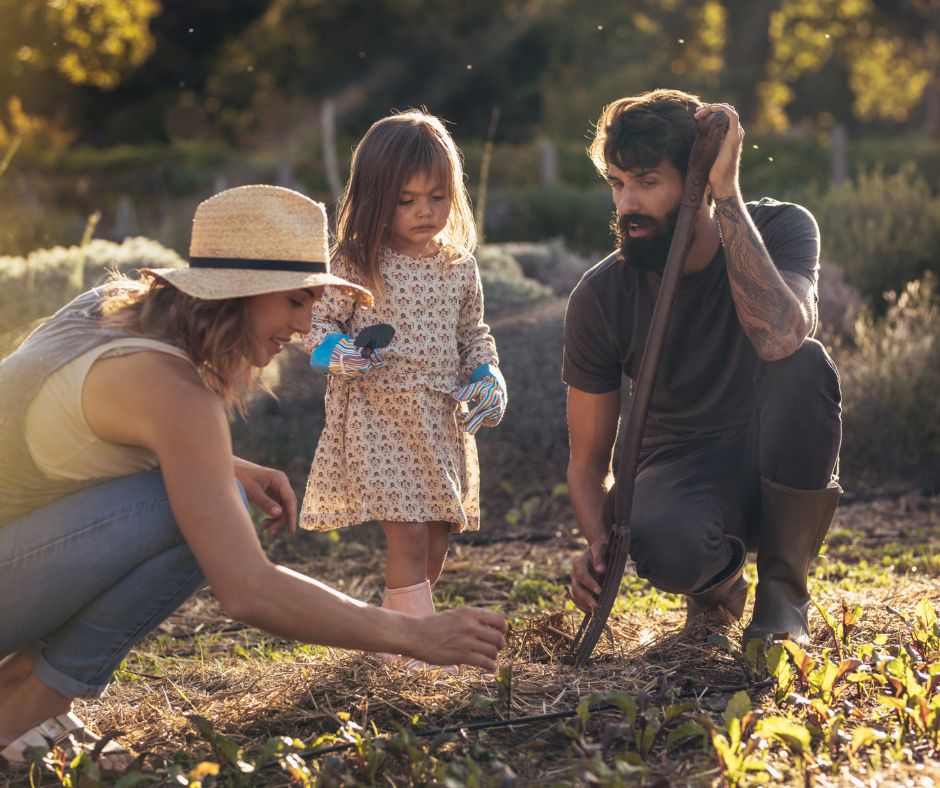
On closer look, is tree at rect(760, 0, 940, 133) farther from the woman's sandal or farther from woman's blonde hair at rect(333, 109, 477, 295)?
the woman's sandal

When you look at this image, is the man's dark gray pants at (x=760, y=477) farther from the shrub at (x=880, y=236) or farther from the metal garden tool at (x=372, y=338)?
the shrub at (x=880, y=236)

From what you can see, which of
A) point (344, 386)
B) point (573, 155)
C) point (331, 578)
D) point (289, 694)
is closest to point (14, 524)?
point (289, 694)

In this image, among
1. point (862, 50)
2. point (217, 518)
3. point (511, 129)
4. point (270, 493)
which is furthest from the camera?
point (862, 50)

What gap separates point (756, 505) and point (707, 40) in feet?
106

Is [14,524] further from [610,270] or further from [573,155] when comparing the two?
[573,155]

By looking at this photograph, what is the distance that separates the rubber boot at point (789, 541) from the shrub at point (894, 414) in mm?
2858

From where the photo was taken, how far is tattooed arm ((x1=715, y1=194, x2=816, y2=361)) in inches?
126

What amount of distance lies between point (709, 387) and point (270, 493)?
4.36 feet

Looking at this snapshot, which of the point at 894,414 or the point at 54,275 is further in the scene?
the point at 894,414

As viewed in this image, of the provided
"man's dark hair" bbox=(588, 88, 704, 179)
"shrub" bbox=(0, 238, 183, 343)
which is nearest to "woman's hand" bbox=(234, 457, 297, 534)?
"man's dark hair" bbox=(588, 88, 704, 179)

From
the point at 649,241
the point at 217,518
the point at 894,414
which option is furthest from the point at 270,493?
the point at 894,414

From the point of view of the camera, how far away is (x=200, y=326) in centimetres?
245

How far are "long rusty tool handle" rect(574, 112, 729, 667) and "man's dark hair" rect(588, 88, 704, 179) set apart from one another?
0.13 m

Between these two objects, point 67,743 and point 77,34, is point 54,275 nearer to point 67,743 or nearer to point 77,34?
point 67,743
